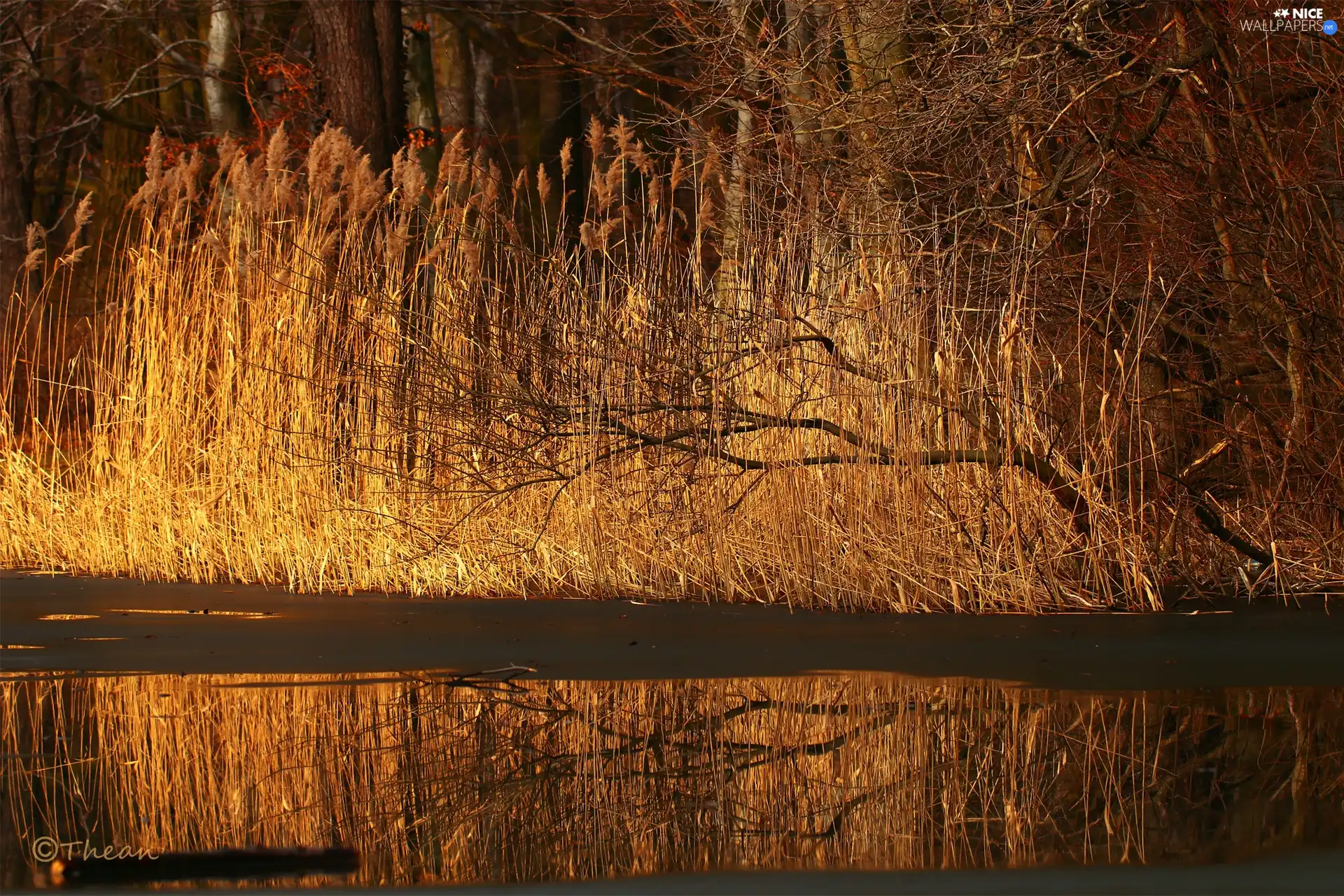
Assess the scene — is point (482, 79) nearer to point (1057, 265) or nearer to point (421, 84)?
point (421, 84)

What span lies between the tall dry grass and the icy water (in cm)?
57

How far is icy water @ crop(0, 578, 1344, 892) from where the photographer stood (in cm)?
364

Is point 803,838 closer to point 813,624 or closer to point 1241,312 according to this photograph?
point 813,624

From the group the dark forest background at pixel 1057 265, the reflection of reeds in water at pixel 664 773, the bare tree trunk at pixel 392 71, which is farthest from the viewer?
the bare tree trunk at pixel 392 71

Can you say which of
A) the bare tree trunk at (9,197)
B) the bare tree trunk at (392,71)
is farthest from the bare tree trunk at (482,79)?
the bare tree trunk at (392,71)

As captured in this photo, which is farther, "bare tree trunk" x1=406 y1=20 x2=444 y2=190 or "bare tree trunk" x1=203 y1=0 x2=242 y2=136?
"bare tree trunk" x1=406 y1=20 x2=444 y2=190

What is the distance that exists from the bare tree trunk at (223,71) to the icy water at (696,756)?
44.8 feet

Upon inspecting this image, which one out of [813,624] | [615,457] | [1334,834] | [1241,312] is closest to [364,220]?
[615,457]

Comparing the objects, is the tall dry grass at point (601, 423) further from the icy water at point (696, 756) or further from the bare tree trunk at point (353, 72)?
the bare tree trunk at point (353, 72)

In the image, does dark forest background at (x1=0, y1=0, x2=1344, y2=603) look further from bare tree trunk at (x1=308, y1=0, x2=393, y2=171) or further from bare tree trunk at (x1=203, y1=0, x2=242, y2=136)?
bare tree trunk at (x1=203, y1=0, x2=242, y2=136)

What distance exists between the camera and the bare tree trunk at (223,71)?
758 inches

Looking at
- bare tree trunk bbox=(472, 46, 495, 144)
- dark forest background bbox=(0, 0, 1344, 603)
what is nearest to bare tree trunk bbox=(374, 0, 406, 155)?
dark forest background bbox=(0, 0, 1344, 603)

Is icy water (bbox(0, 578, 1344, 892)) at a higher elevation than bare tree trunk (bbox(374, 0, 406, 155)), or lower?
lower

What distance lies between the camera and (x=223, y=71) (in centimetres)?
1936
